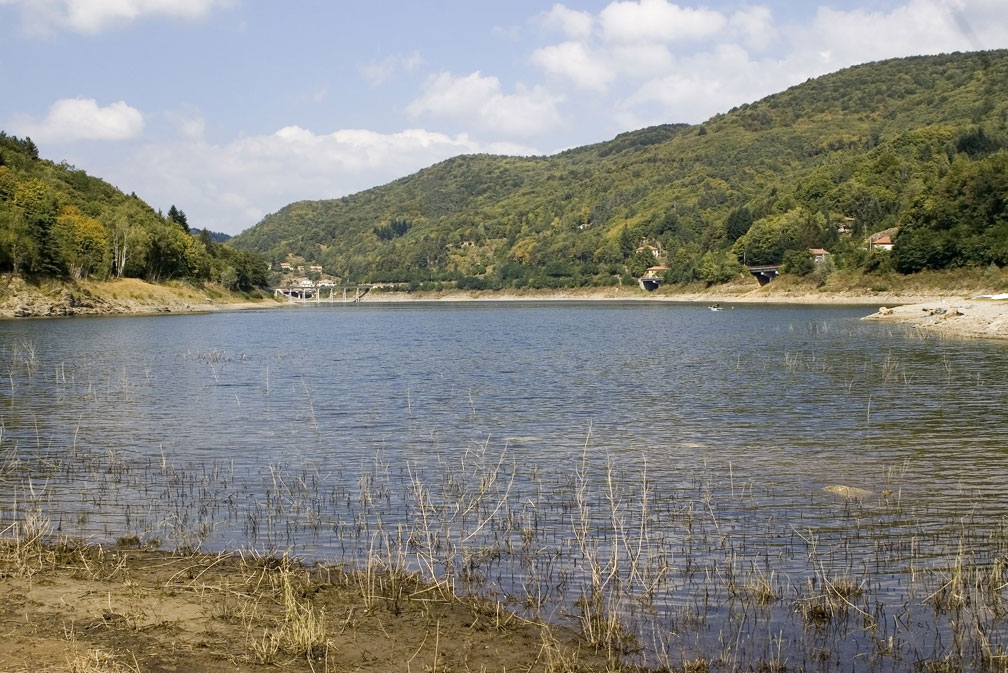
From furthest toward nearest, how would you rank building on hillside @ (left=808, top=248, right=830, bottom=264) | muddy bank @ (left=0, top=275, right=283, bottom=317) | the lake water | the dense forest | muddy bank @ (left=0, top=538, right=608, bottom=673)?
1. building on hillside @ (left=808, top=248, right=830, bottom=264)
2. the dense forest
3. muddy bank @ (left=0, top=275, right=283, bottom=317)
4. the lake water
5. muddy bank @ (left=0, top=538, right=608, bottom=673)

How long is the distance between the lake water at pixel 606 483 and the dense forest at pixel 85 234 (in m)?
70.5

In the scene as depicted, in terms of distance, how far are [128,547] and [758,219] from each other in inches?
6961

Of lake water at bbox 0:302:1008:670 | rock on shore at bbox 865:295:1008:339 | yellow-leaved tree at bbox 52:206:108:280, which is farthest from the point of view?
yellow-leaved tree at bbox 52:206:108:280

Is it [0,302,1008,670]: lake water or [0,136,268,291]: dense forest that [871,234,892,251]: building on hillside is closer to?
[0,302,1008,670]: lake water

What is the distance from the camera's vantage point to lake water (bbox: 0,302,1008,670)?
966 cm

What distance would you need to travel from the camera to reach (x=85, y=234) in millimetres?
113062

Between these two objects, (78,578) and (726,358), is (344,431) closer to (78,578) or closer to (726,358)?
(78,578)

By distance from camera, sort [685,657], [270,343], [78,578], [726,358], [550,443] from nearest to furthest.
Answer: [685,657], [78,578], [550,443], [726,358], [270,343]

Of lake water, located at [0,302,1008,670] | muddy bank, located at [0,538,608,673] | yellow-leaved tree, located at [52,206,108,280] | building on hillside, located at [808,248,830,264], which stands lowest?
lake water, located at [0,302,1008,670]

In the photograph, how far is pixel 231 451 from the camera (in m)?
19.4

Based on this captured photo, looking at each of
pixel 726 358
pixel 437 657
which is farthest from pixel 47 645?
pixel 726 358

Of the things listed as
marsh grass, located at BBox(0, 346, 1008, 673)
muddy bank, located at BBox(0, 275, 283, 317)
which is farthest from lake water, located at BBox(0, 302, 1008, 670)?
muddy bank, located at BBox(0, 275, 283, 317)

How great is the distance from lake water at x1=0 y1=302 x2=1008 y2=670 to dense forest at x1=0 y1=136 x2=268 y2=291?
7049cm

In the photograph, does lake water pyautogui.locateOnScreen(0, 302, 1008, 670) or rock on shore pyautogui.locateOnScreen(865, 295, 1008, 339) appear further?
rock on shore pyautogui.locateOnScreen(865, 295, 1008, 339)
